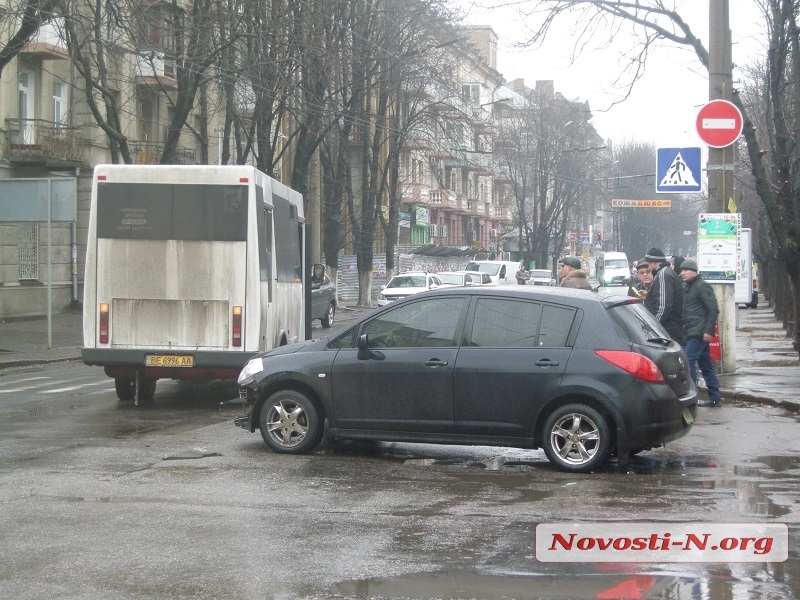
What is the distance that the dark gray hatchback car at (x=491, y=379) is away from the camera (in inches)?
369

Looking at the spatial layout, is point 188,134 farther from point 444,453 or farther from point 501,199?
point 501,199

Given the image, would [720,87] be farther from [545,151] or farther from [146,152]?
[545,151]

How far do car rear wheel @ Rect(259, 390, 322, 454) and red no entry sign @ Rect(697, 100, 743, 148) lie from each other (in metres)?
8.36

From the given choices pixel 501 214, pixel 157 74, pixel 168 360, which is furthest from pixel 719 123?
pixel 501 214

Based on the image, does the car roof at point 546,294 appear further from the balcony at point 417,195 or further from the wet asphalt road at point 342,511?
the balcony at point 417,195

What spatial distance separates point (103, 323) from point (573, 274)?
6262 mm

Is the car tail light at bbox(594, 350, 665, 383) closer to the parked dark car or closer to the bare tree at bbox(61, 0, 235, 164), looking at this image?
the bare tree at bbox(61, 0, 235, 164)

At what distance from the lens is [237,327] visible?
13.9m

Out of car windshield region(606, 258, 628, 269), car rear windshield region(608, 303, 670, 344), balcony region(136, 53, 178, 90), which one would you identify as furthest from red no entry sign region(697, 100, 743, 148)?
car windshield region(606, 258, 628, 269)

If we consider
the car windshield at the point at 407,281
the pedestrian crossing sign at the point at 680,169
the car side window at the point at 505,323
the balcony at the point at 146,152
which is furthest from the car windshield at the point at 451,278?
the car side window at the point at 505,323

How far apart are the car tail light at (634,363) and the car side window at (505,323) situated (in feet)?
2.11

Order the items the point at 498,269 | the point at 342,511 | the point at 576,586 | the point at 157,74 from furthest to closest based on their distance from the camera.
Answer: the point at 498,269
the point at 157,74
the point at 342,511
the point at 576,586

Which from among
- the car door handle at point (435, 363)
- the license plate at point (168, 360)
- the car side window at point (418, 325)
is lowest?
the license plate at point (168, 360)

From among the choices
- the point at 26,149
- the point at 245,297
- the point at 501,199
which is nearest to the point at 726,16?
the point at 245,297
